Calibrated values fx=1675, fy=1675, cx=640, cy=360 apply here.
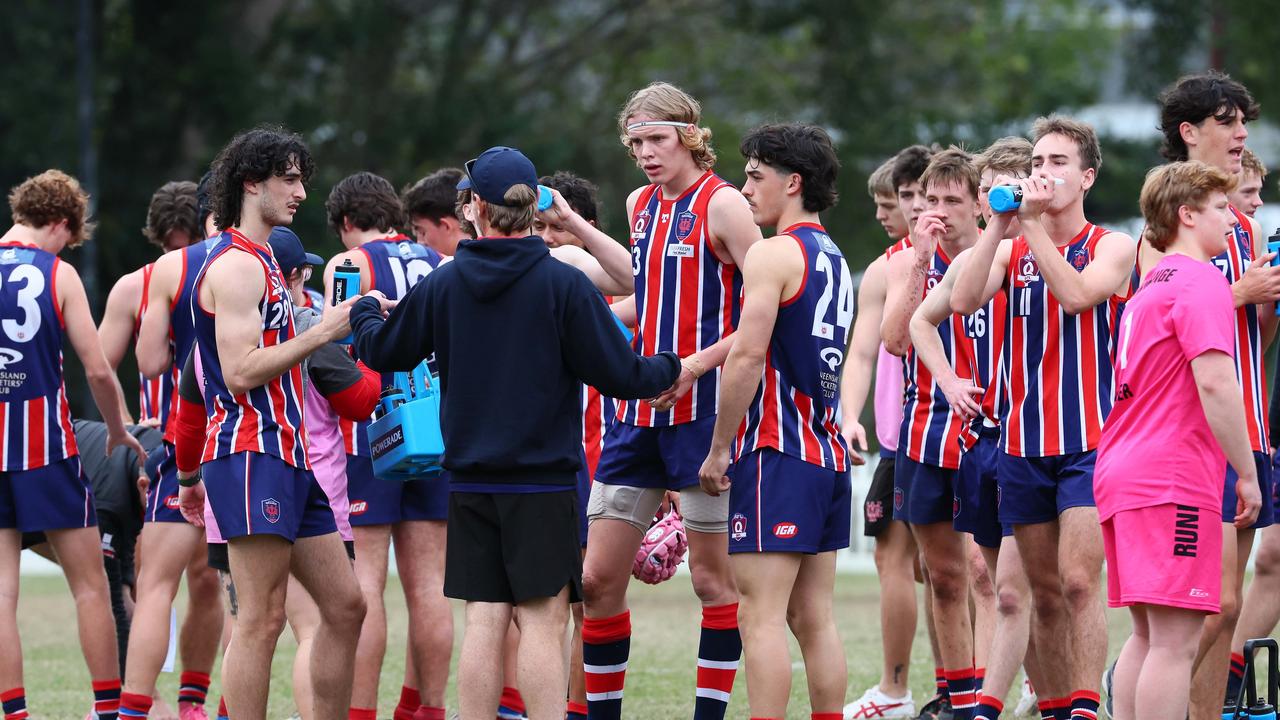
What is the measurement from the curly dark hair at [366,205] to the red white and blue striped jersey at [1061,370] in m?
3.02

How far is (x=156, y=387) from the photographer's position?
8.22m

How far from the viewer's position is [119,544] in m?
8.91

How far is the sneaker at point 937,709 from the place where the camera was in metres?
8.00

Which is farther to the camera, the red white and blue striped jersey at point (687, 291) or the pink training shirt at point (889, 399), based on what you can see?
the pink training shirt at point (889, 399)

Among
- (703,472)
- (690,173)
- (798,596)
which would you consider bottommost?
(798,596)

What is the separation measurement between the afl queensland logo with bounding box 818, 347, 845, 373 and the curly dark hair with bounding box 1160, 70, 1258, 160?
1827 millimetres

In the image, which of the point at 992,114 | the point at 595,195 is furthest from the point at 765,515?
the point at 992,114

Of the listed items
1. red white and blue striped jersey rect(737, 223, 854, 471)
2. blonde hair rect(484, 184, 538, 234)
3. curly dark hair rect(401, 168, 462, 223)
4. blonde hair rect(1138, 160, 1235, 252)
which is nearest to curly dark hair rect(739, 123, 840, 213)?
red white and blue striped jersey rect(737, 223, 854, 471)

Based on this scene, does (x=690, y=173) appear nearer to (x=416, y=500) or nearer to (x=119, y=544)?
(x=416, y=500)

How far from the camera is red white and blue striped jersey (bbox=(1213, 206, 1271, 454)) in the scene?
6.31m

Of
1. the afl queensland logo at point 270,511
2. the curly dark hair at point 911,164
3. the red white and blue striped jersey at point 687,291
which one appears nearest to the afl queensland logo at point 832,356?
the red white and blue striped jersey at point 687,291

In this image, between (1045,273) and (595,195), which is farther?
(595,195)

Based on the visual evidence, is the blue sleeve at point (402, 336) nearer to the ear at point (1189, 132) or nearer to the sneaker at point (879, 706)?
the ear at point (1189, 132)

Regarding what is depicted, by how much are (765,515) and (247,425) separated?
191 cm
